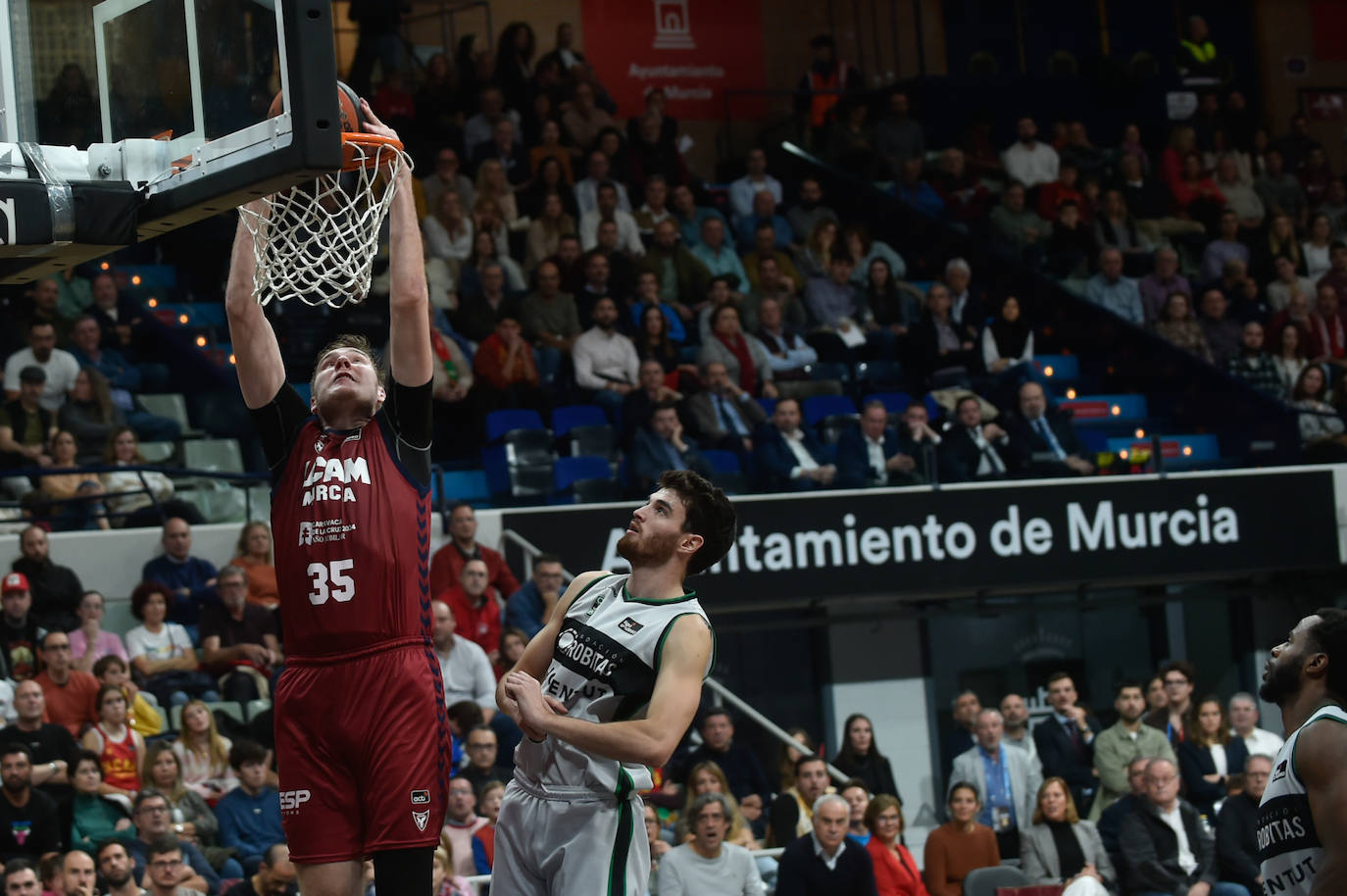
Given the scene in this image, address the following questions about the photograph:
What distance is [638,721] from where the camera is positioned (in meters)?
4.87

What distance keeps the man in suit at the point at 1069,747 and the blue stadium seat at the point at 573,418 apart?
159 inches

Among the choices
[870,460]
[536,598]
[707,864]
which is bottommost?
[707,864]

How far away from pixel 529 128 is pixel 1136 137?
267 inches

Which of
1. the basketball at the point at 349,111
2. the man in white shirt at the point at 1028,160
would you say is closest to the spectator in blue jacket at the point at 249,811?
the basketball at the point at 349,111

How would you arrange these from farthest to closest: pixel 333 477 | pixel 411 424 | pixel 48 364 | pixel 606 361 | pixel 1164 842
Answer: pixel 606 361, pixel 48 364, pixel 1164 842, pixel 411 424, pixel 333 477

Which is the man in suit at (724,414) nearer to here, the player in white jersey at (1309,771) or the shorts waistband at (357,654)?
the shorts waistband at (357,654)

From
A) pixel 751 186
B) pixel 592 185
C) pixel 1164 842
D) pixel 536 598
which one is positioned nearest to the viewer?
pixel 1164 842

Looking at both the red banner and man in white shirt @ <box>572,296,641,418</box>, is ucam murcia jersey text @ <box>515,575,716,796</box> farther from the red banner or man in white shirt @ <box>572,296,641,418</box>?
the red banner

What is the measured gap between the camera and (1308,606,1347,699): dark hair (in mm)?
4727

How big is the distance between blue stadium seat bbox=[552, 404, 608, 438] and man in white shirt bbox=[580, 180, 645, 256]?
2.22 m

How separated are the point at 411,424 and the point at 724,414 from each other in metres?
8.99

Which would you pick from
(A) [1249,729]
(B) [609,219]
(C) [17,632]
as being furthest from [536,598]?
(A) [1249,729]

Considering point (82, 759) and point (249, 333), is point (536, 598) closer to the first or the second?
point (82, 759)

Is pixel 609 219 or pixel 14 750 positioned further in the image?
pixel 609 219
